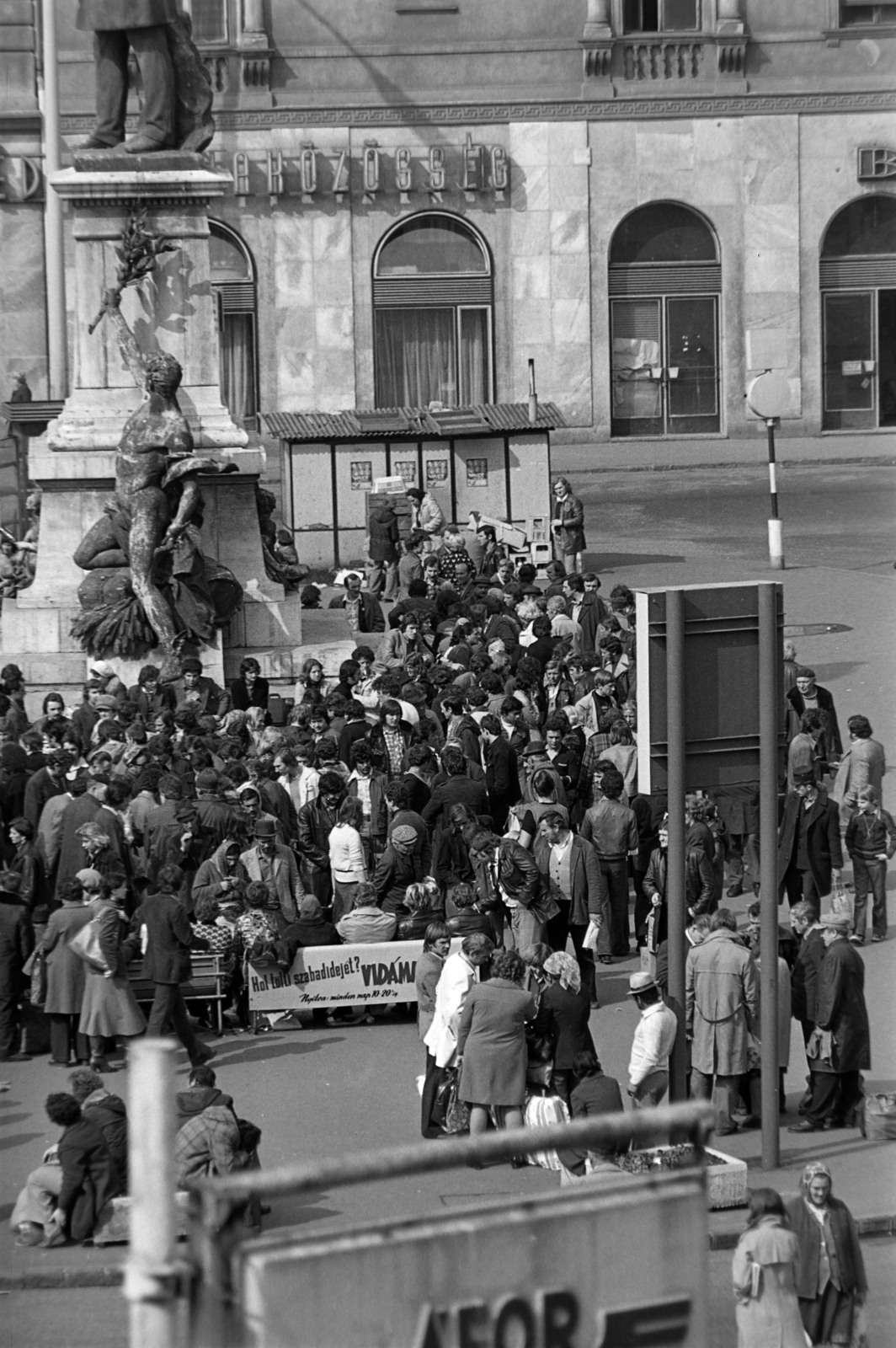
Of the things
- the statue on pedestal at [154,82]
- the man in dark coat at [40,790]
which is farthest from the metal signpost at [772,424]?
the man in dark coat at [40,790]

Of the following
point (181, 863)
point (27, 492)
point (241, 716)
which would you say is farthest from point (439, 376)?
point (181, 863)

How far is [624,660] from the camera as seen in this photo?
1970 centimetres

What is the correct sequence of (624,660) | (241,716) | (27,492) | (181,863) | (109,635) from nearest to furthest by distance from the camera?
(181,863)
(241,716)
(624,660)
(109,635)
(27,492)

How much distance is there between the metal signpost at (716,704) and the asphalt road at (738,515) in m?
18.4

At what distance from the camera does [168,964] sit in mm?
12664

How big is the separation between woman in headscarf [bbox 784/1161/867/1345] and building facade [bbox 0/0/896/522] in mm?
35223

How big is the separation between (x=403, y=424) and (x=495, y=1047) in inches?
831

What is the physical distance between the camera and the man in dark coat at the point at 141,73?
23281mm

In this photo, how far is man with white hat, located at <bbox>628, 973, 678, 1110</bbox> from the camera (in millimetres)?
11336

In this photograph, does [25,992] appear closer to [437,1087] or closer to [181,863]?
[181,863]

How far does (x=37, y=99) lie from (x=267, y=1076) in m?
33.5

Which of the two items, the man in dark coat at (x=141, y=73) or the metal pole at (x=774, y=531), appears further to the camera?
the metal pole at (x=774, y=531)

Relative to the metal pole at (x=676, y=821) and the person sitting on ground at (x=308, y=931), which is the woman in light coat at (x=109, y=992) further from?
the metal pole at (x=676, y=821)

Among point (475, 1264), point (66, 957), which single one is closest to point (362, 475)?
point (66, 957)
